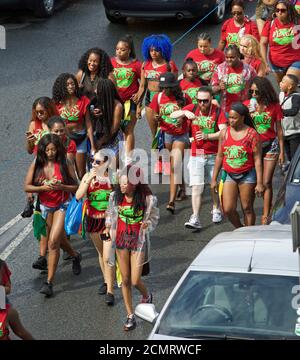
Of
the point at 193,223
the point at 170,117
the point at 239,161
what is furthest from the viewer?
the point at 170,117

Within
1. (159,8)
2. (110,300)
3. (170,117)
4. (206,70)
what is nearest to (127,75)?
(206,70)

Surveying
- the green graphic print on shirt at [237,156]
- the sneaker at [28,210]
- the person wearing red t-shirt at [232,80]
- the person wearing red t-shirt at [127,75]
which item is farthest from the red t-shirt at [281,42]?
the sneaker at [28,210]

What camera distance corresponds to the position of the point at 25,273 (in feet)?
40.0

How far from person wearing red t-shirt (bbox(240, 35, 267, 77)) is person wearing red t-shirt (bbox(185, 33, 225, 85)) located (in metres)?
0.37

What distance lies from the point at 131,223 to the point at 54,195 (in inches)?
49.3

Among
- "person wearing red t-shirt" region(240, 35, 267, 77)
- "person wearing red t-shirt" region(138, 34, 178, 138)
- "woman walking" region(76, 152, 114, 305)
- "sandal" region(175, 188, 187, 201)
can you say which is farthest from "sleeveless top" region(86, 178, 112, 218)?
"person wearing red t-shirt" region(240, 35, 267, 77)

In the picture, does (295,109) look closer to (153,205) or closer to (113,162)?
(113,162)

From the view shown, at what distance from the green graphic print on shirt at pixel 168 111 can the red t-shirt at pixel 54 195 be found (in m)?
2.21

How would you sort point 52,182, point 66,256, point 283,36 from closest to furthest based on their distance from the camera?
point 52,182, point 66,256, point 283,36

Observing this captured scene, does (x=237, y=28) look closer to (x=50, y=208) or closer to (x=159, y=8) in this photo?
(x=159, y=8)

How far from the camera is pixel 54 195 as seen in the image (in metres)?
11.8

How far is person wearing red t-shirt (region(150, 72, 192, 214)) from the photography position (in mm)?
13547

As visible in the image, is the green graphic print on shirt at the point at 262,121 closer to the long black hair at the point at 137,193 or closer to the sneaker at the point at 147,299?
the long black hair at the point at 137,193

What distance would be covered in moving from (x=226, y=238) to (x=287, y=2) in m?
7.14
